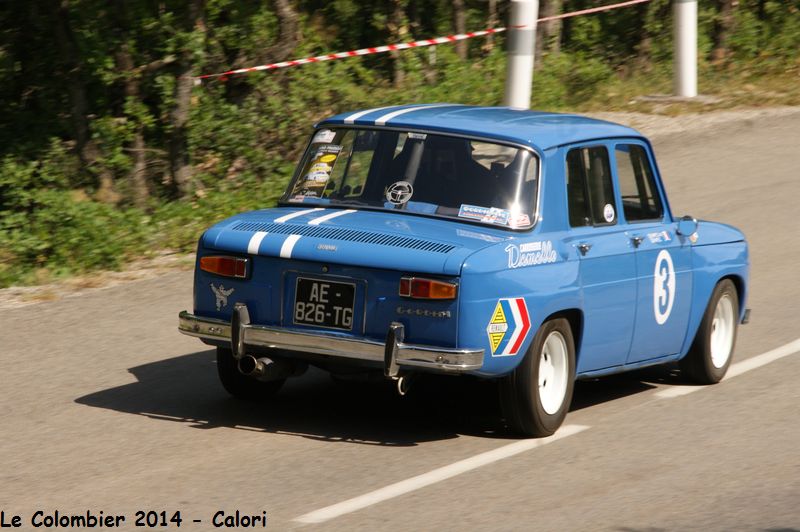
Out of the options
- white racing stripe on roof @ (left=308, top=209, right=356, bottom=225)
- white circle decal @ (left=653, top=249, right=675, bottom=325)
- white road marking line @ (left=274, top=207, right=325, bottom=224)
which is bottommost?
white circle decal @ (left=653, top=249, right=675, bottom=325)

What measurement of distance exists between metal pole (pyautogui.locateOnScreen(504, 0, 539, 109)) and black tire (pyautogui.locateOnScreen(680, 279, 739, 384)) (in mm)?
7025

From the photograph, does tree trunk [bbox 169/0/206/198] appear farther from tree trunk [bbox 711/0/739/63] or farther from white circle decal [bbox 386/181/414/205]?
tree trunk [bbox 711/0/739/63]

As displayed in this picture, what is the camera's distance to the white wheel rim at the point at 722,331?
29.1ft

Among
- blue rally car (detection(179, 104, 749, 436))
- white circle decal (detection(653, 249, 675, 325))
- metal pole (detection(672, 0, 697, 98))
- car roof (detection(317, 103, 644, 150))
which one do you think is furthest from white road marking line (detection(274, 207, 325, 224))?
metal pole (detection(672, 0, 697, 98))

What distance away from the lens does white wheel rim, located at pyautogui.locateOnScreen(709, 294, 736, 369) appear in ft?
29.1

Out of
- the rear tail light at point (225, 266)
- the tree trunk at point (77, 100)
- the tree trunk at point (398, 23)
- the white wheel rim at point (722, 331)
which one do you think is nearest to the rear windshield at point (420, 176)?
the rear tail light at point (225, 266)

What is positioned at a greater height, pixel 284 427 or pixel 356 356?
pixel 356 356

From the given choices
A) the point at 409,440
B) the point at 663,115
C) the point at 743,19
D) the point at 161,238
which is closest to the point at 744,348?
the point at 409,440

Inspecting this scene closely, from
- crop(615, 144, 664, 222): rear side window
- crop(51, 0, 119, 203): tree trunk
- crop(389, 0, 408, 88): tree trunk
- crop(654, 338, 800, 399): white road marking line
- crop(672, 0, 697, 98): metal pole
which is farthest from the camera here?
crop(389, 0, 408, 88): tree trunk

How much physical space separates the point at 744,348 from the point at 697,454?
9.90 ft

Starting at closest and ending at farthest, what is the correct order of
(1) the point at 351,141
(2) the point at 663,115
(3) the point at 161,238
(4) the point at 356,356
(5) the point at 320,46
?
1. (4) the point at 356,356
2. (1) the point at 351,141
3. (3) the point at 161,238
4. (2) the point at 663,115
5. (5) the point at 320,46

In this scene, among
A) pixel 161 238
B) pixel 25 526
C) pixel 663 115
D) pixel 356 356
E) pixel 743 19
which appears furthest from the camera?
pixel 743 19

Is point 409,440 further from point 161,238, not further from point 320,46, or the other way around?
point 320,46

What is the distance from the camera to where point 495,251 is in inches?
262
